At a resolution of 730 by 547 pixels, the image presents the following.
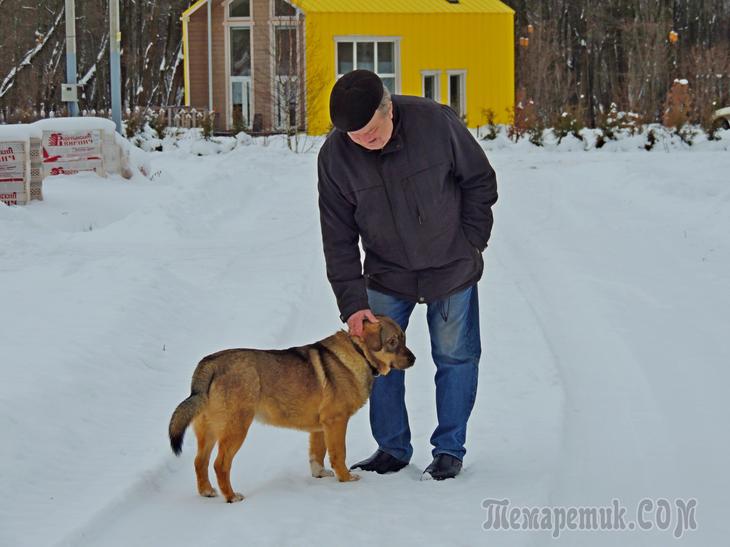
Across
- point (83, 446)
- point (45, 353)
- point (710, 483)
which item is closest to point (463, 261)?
point (710, 483)

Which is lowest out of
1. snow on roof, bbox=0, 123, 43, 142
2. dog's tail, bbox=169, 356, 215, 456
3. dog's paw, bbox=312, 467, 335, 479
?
dog's paw, bbox=312, 467, 335, 479

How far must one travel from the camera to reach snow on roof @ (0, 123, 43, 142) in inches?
701

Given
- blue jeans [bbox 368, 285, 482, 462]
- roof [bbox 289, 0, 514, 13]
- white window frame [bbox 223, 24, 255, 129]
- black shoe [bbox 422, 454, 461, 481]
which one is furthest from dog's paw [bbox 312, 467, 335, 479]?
white window frame [bbox 223, 24, 255, 129]

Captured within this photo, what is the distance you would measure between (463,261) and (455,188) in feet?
1.19

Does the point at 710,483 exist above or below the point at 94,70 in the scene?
below

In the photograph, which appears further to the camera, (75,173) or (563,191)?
(75,173)

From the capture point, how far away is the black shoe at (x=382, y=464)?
614cm

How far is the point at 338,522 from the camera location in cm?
528

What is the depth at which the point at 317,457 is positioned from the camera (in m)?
6.04

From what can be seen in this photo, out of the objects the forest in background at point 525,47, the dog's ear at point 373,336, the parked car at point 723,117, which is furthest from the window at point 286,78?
the dog's ear at point 373,336

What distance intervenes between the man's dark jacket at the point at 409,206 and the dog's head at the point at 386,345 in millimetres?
134

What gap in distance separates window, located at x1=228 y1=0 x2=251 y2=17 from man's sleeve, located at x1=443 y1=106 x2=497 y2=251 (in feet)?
146

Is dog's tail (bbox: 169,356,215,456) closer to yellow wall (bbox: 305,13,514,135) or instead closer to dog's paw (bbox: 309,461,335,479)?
dog's paw (bbox: 309,461,335,479)

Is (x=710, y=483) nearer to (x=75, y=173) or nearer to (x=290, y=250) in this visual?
(x=290, y=250)
